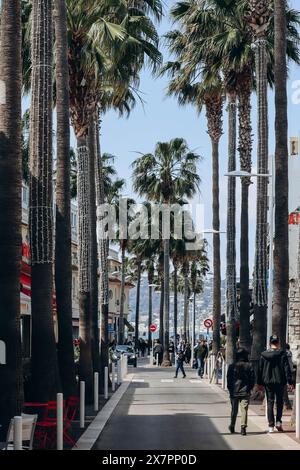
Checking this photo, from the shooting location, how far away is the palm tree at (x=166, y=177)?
6688 centimetres

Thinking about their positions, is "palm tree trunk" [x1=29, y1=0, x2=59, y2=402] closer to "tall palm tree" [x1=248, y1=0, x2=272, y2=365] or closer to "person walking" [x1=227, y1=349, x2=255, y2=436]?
"person walking" [x1=227, y1=349, x2=255, y2=436]

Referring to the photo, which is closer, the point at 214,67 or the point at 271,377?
the point at 271,377

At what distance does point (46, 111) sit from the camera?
22094mm

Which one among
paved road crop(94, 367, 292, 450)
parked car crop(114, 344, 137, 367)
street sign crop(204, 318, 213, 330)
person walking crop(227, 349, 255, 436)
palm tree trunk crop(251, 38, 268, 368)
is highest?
palm tree trunk crop(251, 38, 268, 368)

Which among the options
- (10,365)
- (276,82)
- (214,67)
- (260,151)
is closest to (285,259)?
(276,82)

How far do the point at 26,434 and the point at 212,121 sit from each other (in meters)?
39.4

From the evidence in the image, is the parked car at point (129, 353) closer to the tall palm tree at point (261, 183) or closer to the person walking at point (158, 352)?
the person walking at point (158, 352)

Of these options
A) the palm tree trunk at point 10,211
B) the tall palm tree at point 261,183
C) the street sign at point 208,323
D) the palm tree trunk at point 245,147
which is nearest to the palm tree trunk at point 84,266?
the tall palm tree at point 261,183

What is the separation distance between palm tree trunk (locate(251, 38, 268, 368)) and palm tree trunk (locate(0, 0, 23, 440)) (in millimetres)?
15114

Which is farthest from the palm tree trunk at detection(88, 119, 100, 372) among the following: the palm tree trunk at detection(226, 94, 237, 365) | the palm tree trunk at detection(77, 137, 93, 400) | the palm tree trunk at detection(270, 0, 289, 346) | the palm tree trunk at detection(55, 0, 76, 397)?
the palm tree trunk at detection(226, 94, 237, 365)

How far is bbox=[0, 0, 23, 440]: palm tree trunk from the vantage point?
16.8 meters

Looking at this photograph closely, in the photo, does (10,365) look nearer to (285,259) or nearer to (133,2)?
(285,259)

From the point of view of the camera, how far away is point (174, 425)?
77.5 feet
